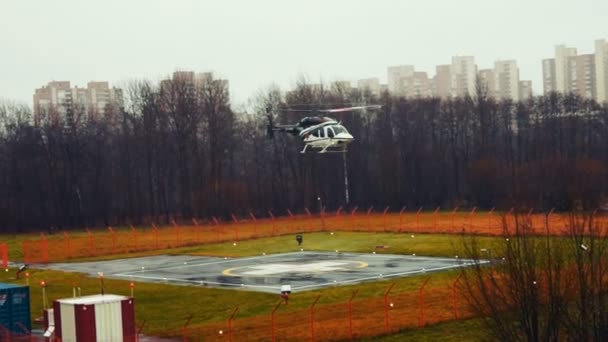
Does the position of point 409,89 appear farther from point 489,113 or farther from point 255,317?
point 255,317

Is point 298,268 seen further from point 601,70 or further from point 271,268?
point 601,70

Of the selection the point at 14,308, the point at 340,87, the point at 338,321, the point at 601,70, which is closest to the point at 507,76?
the point at 601,70

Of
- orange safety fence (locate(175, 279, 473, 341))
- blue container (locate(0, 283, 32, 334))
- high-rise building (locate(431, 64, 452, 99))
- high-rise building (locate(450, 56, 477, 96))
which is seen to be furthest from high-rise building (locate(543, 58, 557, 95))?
blue container (locate(0, 283, 32, 334))

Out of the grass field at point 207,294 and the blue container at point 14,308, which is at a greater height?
the blue container at point 14,308

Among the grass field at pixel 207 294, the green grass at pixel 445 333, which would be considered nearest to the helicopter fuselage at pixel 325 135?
the grass field at pixel 207 294

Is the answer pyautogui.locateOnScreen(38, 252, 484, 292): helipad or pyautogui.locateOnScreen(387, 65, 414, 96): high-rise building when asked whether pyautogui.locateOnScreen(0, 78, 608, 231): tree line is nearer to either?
pyautogui.locateOnScreen(38, 252, 484, 292): helipad

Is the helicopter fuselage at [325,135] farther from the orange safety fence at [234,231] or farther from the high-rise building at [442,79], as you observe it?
the high-rise building at [442,79]
